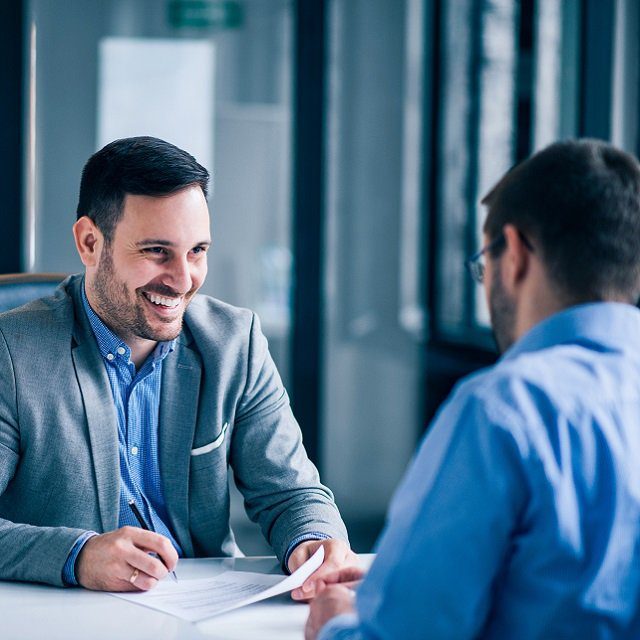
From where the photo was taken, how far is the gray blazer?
1.48 meters

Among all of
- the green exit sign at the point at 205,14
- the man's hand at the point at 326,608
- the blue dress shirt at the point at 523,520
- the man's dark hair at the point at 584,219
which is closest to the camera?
the blue dress shirt at the point at 523,520

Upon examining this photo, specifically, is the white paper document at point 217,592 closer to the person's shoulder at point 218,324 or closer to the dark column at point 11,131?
the person's shoulder at point 218,324

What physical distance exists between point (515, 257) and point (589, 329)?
0.36ft

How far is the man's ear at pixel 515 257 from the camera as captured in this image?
2.96ft

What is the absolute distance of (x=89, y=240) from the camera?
1.64 metres

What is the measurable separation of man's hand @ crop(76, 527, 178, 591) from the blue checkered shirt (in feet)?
0.98

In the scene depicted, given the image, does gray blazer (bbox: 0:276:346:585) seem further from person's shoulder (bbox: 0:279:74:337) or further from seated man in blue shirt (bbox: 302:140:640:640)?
seated man in blue shirt (bbox: 302:140:640:640)

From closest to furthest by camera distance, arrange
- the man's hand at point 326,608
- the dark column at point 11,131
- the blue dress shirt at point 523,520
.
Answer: the blue dress shirt at point 523,520 → the man's hand at point 326,608 → the dark column at point 11,131

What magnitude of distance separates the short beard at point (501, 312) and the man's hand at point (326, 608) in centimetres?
35

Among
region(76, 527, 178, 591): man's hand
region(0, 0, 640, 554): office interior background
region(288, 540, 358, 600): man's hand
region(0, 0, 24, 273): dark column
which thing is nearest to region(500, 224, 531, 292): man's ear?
region(288, 540, 358, 600): man's hand

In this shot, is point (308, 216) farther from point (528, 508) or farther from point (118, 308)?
point (528, 508)

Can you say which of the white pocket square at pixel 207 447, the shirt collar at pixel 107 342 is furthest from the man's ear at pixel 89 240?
the white pocket square at pixel 207 447

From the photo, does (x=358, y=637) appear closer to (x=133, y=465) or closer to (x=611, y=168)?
(x=611, y=168)

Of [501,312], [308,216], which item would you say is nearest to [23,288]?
[501,312]
